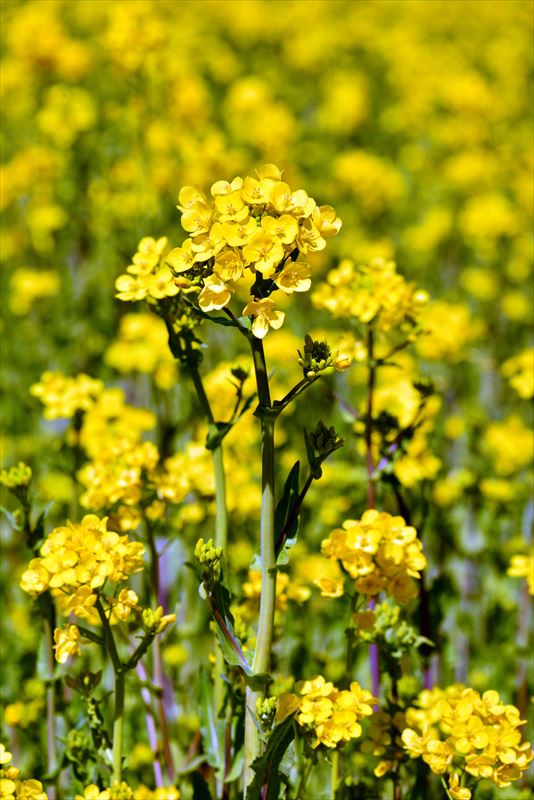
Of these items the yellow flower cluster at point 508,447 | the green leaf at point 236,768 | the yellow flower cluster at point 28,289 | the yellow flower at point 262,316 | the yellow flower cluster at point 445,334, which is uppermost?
the yellow flower cluster at point 28,289

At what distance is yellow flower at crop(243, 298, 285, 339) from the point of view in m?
1.63

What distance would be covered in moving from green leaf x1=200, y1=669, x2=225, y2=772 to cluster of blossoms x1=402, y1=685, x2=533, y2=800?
0.51m

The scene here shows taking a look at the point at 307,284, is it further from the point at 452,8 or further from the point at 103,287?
the point at 452,8

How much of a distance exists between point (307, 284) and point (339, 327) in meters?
3.94

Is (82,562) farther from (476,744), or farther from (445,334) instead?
(445,334)

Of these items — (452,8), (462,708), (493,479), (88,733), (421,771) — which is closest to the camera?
(462,708)

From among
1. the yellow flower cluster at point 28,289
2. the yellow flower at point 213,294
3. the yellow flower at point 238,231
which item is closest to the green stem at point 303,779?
the yellow flower at point 213,294

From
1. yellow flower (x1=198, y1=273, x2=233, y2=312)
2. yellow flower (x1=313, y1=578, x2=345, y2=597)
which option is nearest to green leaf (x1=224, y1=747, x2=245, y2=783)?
yellow flower (x1=313, y1=578, x2=345, y2=597)

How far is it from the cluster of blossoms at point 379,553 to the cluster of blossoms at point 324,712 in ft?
0.87

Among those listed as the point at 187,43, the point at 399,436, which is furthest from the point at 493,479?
the point at 187,43

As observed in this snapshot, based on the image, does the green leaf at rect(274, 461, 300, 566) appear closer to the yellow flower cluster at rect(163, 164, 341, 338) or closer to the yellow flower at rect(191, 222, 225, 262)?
the yellow flower cluster at rect(163, 164, 341, 338)

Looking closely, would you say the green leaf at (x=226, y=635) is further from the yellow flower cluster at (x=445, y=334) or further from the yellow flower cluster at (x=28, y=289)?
the yellow flower cluster at (x=28, y=289)

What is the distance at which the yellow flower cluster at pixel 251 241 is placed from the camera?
1614mm

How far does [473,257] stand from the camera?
22.2ft
